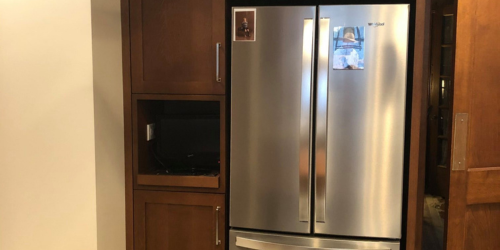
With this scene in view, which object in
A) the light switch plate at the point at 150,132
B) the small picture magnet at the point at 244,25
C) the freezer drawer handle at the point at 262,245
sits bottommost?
the freezer drawer handle at the point at 262,245

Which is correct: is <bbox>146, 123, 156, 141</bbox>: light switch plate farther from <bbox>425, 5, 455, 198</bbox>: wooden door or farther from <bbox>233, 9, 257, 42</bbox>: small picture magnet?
<bbox>425, 5, 455, 198</bbox>: wooden door

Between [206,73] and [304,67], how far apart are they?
1.59ft

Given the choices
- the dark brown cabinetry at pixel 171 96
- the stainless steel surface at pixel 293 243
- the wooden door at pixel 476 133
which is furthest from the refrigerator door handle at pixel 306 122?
the wooden door at pixel 476 133

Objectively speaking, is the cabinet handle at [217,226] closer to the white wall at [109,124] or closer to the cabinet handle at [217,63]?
the white wall at [109,124]

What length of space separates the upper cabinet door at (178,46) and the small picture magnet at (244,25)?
0.25 ft

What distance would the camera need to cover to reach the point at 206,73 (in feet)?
5.92

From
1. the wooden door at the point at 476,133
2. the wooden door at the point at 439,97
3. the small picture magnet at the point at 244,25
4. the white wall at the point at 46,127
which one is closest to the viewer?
the white wall at the point at 46,127

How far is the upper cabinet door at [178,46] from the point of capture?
5.87 ft

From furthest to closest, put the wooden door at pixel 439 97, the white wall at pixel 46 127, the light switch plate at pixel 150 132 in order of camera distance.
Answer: the wooden door at pixel 439 97, the light switch plate at pixel 150 132, the white wall at pixel 46 127

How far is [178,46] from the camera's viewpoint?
1.81 metres

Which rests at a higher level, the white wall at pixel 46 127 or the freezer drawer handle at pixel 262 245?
the white wall at pixel 46 127

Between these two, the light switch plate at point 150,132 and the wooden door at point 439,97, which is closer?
the light switch plate at point 150,132

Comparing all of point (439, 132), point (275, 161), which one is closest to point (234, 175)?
point (275, 161)

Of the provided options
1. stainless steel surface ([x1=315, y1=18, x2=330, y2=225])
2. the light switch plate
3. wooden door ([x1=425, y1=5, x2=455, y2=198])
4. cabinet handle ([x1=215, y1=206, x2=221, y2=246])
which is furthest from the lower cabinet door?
wooden door ([x1=425, y1=5, x2=455, y2=198])
